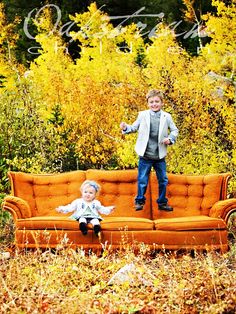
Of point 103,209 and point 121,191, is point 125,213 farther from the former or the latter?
point 103,209

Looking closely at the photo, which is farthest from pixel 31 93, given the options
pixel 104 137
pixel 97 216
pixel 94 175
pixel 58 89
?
pixel 97 216

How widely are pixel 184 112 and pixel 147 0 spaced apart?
64.6 feet

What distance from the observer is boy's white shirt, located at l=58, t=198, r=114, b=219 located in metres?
6.61

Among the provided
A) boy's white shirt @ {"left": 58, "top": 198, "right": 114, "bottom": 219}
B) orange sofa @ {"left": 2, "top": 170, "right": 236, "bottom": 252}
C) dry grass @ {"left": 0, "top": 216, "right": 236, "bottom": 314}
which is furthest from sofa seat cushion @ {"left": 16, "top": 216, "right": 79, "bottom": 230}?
dry grass @ {"left": 0, "top": 216, "right": 236, "bottom": 314}

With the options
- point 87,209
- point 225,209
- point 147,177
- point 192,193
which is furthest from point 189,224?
point 87,209

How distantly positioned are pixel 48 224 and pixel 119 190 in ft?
4.22

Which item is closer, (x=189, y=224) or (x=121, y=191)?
(x=189, y=224)

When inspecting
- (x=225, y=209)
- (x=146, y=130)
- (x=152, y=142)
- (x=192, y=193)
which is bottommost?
(x=225, y=209)

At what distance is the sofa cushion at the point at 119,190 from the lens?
731 cm

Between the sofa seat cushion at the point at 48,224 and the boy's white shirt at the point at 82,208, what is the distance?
0.38ft

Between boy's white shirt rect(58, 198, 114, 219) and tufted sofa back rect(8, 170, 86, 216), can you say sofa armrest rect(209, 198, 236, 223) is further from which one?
tufted sofa back rect(8, 170, 86, 216)

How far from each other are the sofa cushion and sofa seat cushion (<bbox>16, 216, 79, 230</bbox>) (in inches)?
34.1

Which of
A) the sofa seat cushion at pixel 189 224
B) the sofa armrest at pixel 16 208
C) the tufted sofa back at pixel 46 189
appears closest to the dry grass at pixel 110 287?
the sofa seat cushion at pixel 189 224

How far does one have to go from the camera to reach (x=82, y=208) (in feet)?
21.8
